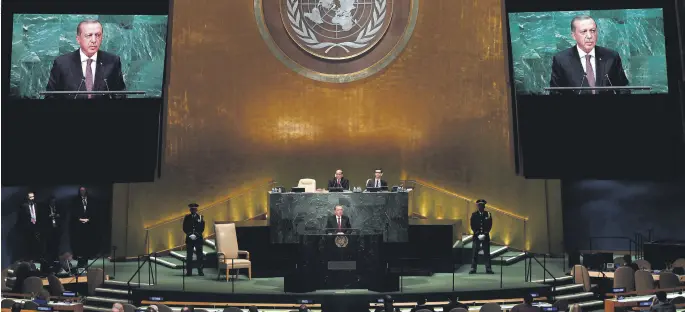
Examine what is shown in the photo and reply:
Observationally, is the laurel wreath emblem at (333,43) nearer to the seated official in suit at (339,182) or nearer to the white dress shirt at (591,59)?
the seated official in suit at (339,182)

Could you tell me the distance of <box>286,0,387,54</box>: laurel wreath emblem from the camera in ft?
54.6

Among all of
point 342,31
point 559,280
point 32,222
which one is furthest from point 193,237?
point 559,280

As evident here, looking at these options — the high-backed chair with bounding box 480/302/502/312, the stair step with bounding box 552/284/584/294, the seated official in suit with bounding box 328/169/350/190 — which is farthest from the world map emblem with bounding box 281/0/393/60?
the high-backed chair with bounding box 480/302/502/312

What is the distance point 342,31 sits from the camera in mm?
16719

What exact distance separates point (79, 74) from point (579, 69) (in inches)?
331

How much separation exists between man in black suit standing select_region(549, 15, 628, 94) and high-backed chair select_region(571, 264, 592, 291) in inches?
119

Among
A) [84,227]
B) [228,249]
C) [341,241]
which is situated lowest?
[228,249]

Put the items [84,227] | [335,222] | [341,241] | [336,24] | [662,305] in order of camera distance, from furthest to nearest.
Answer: [336,24] < [84,227] < [335,222] < [341,241] < [662,305]

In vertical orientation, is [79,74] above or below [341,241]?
above

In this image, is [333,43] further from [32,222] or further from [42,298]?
[42,298]

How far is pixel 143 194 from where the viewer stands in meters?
16.3

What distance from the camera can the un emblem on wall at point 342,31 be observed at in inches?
656

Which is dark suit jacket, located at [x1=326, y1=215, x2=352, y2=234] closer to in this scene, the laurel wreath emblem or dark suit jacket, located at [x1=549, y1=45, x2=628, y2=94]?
the laurel wreath emblem

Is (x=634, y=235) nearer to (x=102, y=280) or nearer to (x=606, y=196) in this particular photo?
(x=606, y=196)
